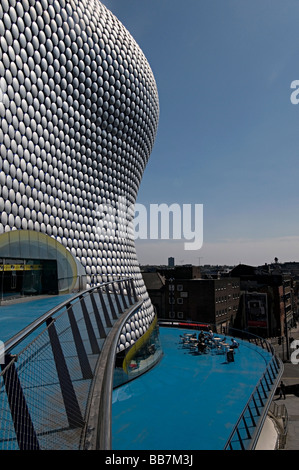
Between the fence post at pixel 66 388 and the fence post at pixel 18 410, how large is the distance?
588 millimetres

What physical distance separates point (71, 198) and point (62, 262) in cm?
341

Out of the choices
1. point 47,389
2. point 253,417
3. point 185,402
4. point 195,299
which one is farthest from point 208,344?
point 195,299

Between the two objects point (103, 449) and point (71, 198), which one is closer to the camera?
point (103, 449)

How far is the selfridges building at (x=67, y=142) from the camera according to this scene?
40.6 feet

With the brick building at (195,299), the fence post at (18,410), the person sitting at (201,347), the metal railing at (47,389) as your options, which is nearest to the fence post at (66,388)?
the metal railing at (47,389)

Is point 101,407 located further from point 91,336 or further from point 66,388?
point 91,336

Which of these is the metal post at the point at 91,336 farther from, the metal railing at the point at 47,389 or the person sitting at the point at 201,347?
the person sitting at the point at 201,347

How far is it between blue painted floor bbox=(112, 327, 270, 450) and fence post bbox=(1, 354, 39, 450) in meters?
5.71

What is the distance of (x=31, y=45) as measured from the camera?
1325cm

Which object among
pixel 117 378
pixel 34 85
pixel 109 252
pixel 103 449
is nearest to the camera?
pixel 103 449

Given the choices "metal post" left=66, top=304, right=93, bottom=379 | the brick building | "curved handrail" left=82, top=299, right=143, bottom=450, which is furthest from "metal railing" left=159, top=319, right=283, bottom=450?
the brick building

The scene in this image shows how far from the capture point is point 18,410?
2.48 meters

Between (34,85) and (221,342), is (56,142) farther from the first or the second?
(221,342)
